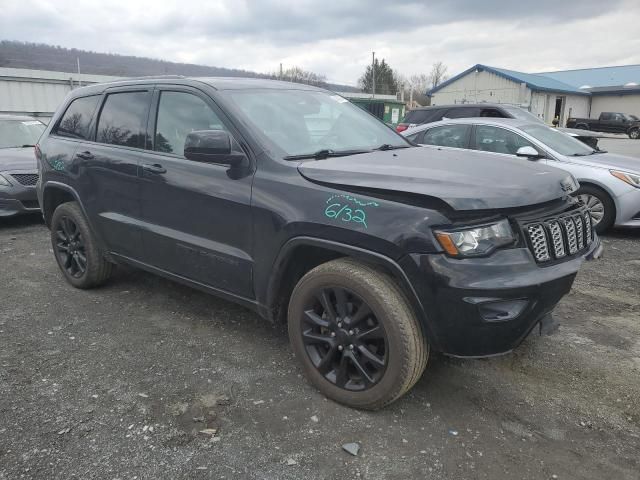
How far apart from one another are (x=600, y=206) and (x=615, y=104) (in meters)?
44.1

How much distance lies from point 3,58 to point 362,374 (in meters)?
22.7

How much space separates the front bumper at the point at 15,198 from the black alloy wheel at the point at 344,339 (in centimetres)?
595

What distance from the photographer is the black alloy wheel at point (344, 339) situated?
104 inches

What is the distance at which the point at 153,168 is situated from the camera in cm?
356

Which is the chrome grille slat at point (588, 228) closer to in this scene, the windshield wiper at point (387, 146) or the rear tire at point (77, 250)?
the windshield wiper at point (387, 146)

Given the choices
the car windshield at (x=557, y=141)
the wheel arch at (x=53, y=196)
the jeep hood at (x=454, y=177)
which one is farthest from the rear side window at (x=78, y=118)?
the car windshield at (x=557, y=141)

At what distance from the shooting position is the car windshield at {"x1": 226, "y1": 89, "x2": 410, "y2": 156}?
320cm

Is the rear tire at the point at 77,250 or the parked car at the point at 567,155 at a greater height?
the parked car at the point at 567,155

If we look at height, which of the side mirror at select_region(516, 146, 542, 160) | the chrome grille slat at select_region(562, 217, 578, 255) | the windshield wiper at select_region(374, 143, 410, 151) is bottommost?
the chrome grille slat at select_region(562, 217, 578, 255)

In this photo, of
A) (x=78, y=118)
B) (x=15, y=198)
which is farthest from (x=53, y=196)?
(x=15, y=198)

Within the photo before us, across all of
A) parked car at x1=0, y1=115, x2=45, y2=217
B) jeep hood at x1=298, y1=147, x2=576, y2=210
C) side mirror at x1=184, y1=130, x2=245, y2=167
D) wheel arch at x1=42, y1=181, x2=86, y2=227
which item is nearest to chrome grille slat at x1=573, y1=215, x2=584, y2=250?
jeep hood at x1=298, y1=147, x2=576, y2=210

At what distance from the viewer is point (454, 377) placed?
314cm

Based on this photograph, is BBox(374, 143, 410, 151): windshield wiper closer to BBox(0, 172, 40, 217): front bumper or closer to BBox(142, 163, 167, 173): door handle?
BBox(142, 163, 167, 173): door handle

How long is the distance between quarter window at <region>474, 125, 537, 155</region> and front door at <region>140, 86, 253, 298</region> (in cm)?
484
